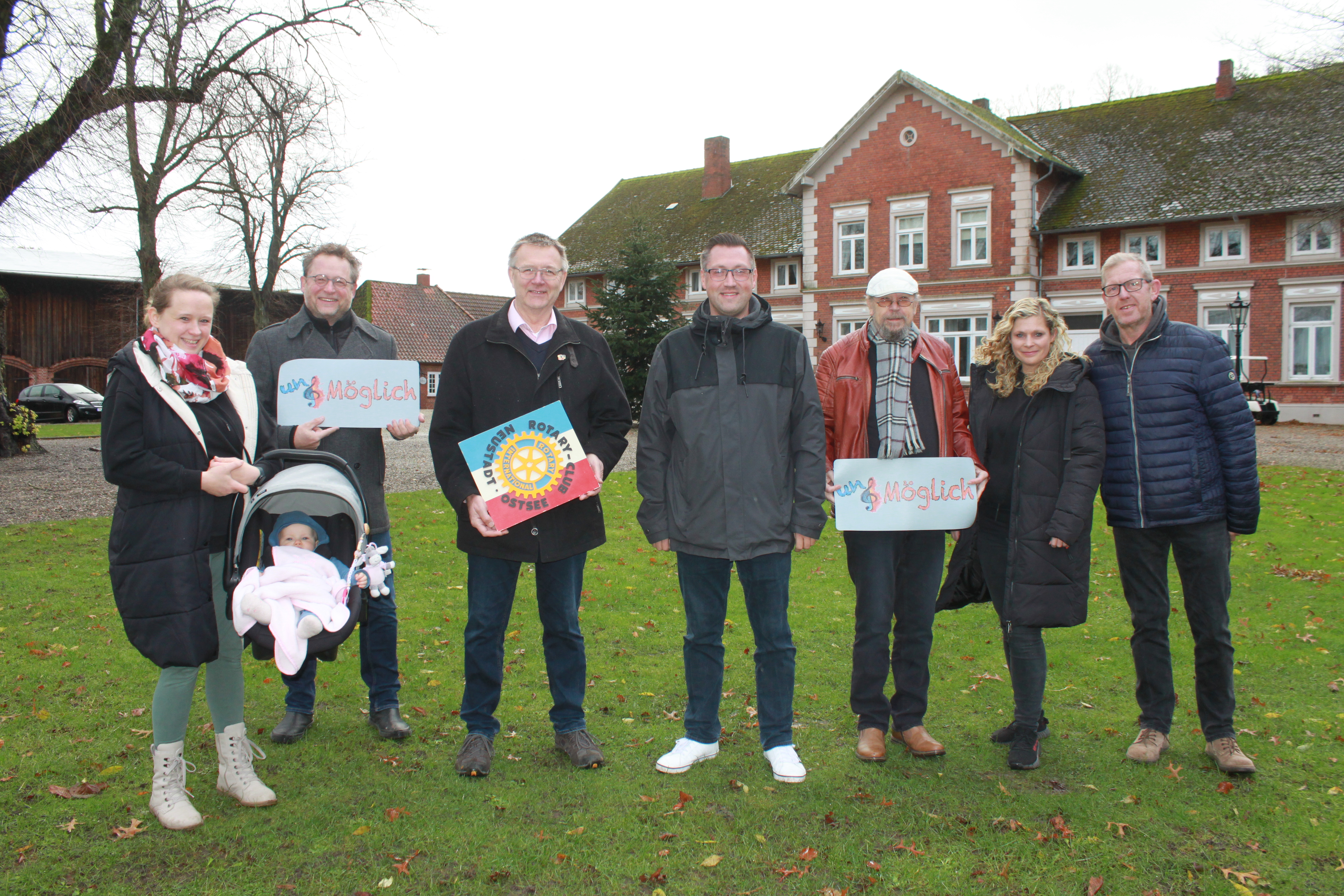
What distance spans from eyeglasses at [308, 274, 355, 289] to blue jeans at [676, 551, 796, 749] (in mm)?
Result: 2327

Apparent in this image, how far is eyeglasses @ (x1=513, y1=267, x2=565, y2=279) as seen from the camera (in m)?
4.50

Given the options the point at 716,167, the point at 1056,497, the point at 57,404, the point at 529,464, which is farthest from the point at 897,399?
the point at 57,404

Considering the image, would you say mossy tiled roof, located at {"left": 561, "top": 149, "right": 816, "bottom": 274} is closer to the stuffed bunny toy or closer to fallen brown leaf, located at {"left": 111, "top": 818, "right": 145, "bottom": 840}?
the stuffed bunny toy

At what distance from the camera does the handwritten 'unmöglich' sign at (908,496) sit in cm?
455

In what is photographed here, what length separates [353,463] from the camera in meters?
4.97

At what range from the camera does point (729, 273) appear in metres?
4.46

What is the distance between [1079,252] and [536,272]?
110 feet

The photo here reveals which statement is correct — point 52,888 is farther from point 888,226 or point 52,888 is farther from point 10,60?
point 888,226

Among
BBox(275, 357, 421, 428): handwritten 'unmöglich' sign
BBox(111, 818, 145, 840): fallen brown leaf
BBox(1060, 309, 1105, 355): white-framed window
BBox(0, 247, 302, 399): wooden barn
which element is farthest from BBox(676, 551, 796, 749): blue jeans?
BBox(0, 247, 302, 399): wooden barn

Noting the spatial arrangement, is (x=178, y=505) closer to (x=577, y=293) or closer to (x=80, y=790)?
(x=80, y=790)

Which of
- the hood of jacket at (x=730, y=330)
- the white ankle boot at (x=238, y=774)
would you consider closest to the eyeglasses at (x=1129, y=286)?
the hood of jacket at (x=730, y=330)

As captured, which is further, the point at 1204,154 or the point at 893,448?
the point at 1204,154

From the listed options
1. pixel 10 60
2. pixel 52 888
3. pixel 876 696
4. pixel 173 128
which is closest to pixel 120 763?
pixel 52 888

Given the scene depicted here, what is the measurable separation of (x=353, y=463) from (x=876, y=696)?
308 cm
